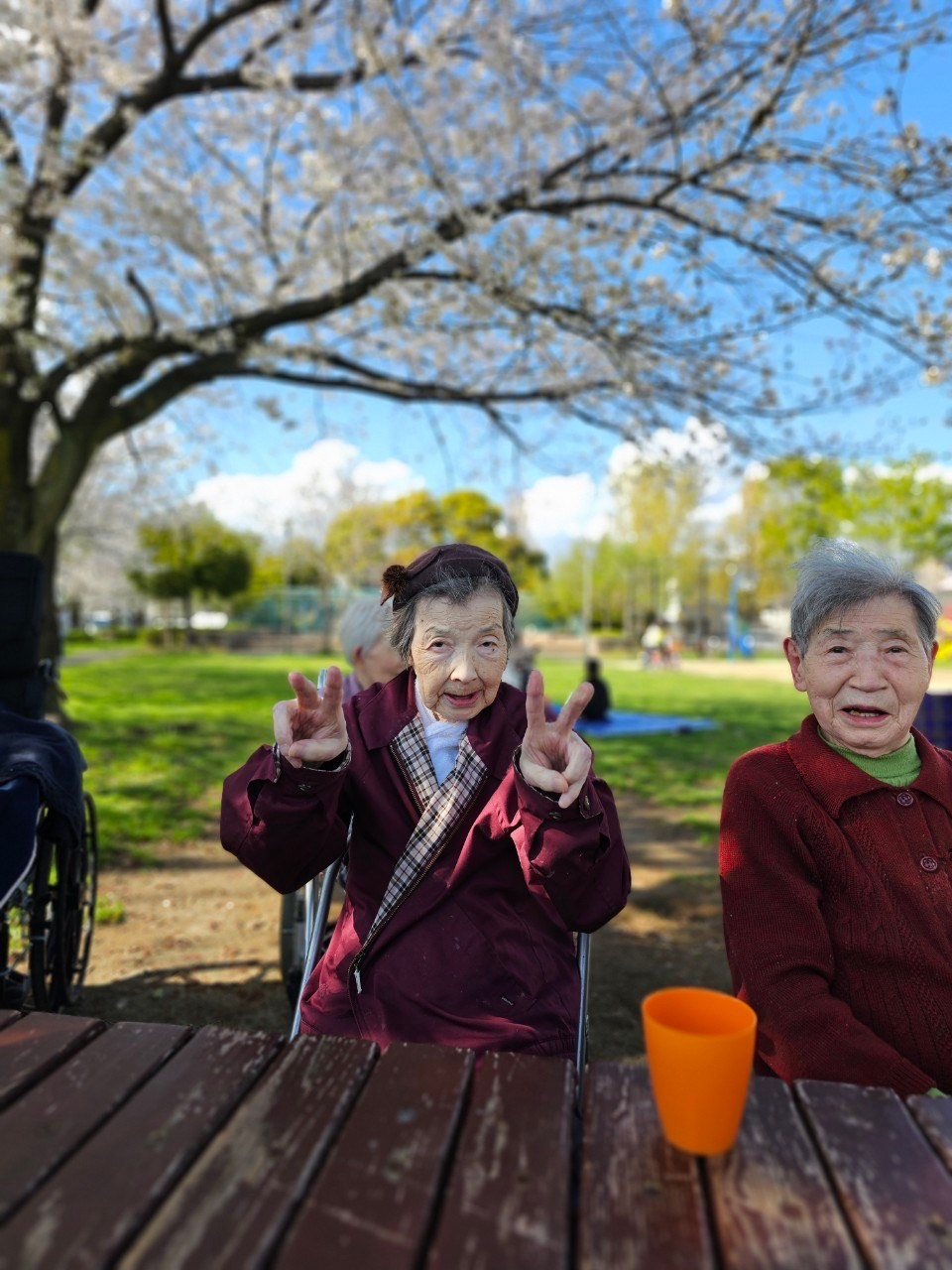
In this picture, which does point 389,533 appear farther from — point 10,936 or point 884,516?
point 10,936

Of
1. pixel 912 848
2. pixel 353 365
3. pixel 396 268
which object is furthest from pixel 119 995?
pixel 353 365

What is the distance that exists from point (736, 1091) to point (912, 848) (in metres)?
0.98

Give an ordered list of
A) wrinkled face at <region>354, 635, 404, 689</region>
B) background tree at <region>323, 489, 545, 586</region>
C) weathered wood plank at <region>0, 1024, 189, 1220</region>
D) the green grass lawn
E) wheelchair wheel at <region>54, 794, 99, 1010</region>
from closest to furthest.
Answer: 1. weathered wood plank at <region>0, 1024, 189, 1220</region>
2. wheelchair wheel at <region>54, 794, 99, 1010</region>
3. wrinkled face at <region>354, 635, 404, 689</region>
4. the green grass lawn
5. background tree at <region>323, 489, 545, 586</region>

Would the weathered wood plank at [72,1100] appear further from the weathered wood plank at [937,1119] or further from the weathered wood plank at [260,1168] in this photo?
the weathered wood plank at [937,1119]

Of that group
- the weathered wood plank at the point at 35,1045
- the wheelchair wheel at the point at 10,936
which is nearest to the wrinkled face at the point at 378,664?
the wheelchair wheel at the point at 10,936

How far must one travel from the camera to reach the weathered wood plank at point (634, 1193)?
2.89 feet

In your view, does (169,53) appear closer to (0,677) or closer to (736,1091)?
(0,677)

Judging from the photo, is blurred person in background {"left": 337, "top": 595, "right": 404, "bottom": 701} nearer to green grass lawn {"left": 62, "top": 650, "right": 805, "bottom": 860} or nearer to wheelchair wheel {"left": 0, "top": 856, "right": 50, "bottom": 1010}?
wheelchair wheel {"left": 0, "top": 856, "right": 50, "bottom": 1010}

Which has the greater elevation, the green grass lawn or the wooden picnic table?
the wooden picnic table

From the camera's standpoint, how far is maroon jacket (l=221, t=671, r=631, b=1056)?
5.58ft

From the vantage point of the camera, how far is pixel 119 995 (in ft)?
11.0

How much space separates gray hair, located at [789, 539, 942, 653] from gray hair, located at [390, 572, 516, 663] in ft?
2.07

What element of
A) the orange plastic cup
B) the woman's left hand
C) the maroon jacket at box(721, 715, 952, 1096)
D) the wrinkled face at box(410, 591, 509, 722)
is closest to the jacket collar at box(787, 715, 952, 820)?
the maroon jacket at box(721, 715, 952, 1096)

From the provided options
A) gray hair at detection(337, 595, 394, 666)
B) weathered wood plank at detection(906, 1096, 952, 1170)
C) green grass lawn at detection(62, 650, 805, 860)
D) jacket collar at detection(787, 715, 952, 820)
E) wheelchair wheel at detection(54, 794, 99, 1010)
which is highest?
gray hair at detection(337, 595, 394, 666)
